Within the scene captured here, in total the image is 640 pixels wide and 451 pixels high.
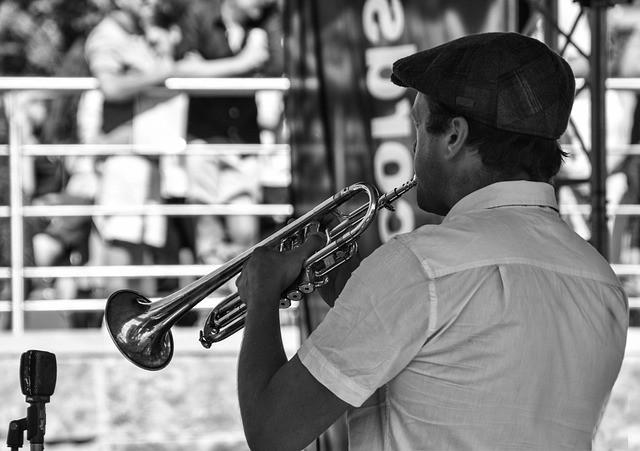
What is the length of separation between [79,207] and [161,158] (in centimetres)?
50

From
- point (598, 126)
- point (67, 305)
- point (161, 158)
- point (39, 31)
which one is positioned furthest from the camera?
point (39, 31)

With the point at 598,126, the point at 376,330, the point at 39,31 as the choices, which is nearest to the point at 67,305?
the point at 598,126

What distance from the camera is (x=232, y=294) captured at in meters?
2.00

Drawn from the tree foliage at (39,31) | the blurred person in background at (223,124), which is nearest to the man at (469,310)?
the blurred person in background at (223,124)

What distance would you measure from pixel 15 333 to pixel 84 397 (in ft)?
1.41

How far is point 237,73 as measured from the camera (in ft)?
18.7

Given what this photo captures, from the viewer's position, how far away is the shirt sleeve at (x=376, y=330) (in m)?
1.43

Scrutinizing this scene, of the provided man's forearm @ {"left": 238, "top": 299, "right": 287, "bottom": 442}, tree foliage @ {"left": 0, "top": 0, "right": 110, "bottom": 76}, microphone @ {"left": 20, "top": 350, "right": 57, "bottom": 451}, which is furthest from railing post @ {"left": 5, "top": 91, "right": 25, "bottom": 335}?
tree foliage @ {"left": 0, "top": 0, "right": 110, "bottom": 76}

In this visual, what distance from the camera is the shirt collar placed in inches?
61.0

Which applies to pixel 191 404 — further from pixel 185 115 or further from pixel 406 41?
pixel 406 41

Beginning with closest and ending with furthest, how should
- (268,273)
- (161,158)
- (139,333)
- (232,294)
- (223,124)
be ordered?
(268,273), (232,294), (139,333), (161,158), (223,124)

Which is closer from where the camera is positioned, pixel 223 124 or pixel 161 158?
pixel 161 158

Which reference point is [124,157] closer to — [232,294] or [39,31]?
[232,294]

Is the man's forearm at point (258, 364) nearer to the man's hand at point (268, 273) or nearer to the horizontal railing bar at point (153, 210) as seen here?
the man's hand at point (268, 273)
